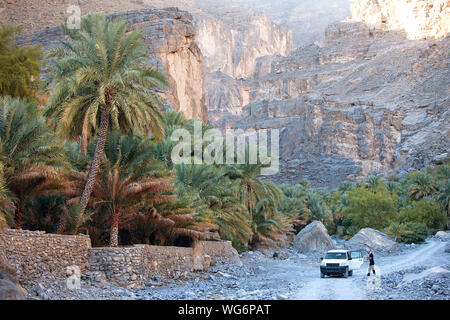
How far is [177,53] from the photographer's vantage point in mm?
56594

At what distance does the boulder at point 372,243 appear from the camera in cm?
3734

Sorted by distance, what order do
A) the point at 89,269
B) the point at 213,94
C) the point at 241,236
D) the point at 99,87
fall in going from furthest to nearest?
the point at 213,94 < the point at 241,236 < the point at 99,87 < the point at 89,269

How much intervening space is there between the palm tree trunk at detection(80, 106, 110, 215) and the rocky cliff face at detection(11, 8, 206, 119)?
108ft

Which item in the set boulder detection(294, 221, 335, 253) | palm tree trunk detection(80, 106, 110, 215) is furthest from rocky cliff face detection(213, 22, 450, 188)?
palm tree trunk detection(80, 106, 110, 215)

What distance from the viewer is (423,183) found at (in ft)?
186

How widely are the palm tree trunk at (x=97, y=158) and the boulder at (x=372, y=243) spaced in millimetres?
24672

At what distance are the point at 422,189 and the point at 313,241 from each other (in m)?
23.7

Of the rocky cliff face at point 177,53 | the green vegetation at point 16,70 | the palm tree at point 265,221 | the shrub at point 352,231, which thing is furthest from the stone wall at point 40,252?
the shrub at point 352,231

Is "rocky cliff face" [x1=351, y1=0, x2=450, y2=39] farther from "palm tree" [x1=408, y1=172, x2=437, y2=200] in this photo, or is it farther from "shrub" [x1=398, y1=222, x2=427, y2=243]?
"shrub" [x1=398, y1=222, x2=427, y2=243]

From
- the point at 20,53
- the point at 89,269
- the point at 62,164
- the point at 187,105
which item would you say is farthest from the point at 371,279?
the point at 187,105

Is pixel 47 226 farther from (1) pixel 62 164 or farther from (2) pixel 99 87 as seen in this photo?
(2) pixel 99 87

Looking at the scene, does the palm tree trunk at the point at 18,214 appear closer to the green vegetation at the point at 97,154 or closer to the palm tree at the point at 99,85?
the green vegetation at the point at 97,154

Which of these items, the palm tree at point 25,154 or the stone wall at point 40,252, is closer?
the stone wall at point 40,252
